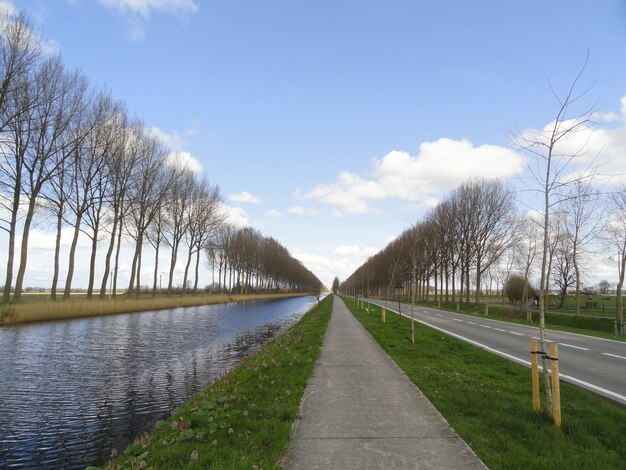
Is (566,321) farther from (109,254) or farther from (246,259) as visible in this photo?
(246,259)

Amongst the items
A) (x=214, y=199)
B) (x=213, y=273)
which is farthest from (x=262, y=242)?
(x=214, y=199)

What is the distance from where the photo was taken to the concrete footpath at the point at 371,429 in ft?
15.2

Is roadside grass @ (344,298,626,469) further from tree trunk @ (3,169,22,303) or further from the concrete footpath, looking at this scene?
tree trunk @ (3,169,22,303)

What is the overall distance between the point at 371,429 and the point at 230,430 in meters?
1.83

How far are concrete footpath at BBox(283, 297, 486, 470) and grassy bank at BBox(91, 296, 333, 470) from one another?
269mm

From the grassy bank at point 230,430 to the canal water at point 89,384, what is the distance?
3.51ft

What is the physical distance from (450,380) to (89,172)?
3218 cm

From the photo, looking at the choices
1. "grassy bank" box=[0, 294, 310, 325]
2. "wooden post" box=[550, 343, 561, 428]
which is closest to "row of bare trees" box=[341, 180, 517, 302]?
"grassy bank" box=[0, 294, 310, 325]

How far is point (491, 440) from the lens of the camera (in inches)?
213

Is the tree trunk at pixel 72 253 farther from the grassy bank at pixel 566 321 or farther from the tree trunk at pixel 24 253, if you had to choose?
the grassy bank at pixel 566 321

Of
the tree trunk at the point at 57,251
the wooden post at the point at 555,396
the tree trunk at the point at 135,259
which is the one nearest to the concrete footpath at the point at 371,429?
the wooden post at the point at 555,396

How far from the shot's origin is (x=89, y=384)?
34.2 feet

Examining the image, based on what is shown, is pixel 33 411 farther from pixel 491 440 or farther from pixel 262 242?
pixel 262 242

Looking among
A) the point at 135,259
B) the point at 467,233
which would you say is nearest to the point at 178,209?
the point at 135,259
